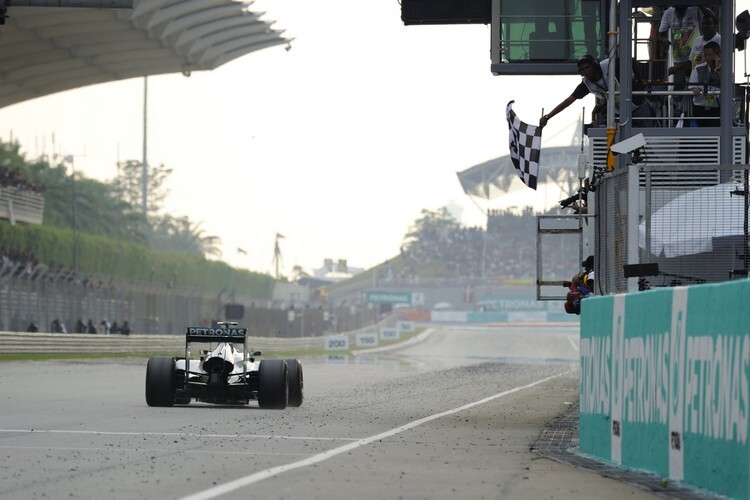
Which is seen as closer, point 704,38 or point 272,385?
Result: point 704,38

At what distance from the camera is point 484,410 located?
2091cm

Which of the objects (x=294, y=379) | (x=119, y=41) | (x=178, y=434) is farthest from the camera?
(x=119, y=41)

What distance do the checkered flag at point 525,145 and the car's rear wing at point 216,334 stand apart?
4.29 metres

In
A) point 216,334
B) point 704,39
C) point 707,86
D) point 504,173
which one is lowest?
point 216,334

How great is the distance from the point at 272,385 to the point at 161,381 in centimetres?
148

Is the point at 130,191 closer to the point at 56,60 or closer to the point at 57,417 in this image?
the point at 56,60

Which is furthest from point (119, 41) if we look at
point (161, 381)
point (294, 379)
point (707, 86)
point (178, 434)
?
point (178, 434)

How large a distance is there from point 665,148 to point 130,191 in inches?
5043

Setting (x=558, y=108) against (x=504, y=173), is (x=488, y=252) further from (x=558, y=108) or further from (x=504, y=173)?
(x=558, y=108)

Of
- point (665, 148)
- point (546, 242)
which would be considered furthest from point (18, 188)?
point (546, 242)

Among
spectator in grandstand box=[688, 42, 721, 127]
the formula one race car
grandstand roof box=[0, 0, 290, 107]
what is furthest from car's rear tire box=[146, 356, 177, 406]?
grandstand roof box=[0, 0, 290, 107]

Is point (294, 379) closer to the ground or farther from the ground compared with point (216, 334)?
closer to the ground

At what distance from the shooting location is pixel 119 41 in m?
38.8

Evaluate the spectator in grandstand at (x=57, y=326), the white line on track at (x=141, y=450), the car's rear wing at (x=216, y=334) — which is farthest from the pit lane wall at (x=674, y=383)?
the spectator in grandstand at (x=57, y=326)
